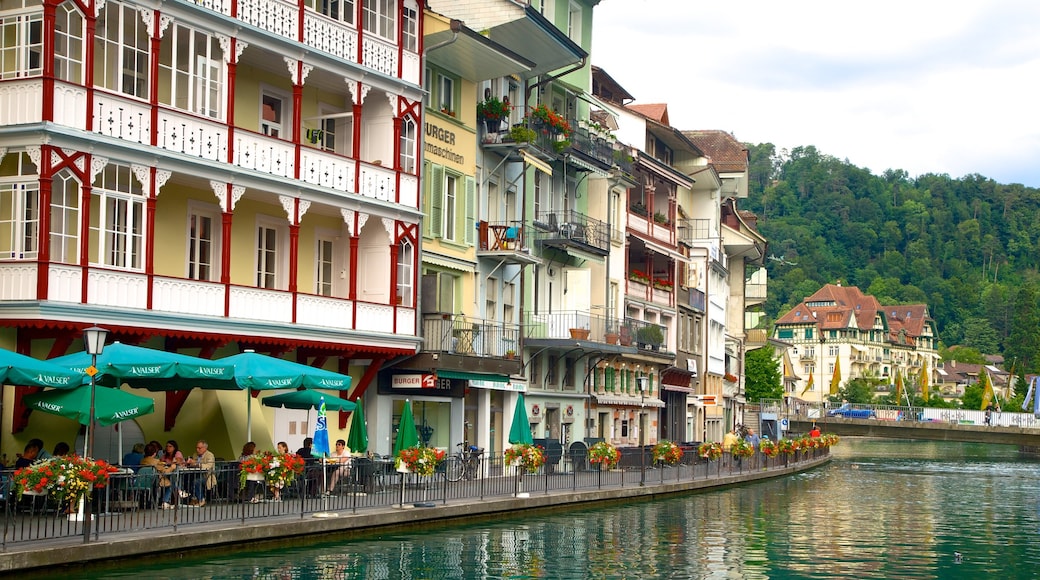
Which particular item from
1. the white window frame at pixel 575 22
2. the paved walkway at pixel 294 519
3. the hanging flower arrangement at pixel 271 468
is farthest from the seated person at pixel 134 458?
the white window frame at pixel 575 22

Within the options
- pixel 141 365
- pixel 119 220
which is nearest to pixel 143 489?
pixel 141 365

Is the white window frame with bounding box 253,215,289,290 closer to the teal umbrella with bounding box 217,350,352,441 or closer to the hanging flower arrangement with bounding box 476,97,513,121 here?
the teal umbrella with bounding box 217,350,352,441

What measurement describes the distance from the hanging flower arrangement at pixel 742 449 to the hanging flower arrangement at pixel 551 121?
14139 mm

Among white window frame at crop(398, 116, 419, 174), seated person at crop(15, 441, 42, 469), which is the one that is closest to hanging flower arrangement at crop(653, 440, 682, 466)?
white window frame at crop(398, 116, 419, 174)

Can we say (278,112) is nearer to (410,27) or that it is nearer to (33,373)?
(410,27)

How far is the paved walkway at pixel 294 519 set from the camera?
22.7 metres

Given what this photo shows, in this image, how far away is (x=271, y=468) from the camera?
94.2 feet

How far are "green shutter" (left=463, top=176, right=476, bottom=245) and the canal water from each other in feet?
35.2

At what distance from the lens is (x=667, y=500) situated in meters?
44.1

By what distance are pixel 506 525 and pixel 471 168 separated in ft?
55.9

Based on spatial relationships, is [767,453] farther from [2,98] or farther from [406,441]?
[2,98]

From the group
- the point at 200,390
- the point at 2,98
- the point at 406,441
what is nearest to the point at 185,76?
the point at 2,98

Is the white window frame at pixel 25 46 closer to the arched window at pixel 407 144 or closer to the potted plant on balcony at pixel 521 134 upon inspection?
the arched window at pixel 407 144

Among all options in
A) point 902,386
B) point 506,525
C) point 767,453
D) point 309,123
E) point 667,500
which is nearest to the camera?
point 506,525
